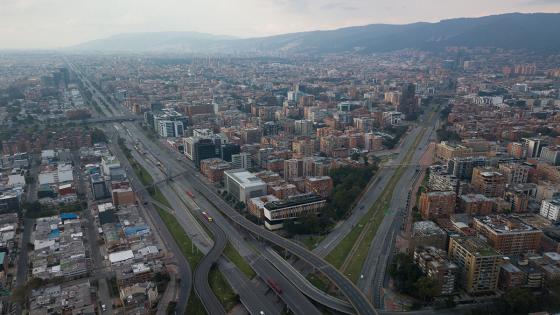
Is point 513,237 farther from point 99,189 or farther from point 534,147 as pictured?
point 99,189

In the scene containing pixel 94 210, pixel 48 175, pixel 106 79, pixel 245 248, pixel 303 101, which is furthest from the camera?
pixel 106 79

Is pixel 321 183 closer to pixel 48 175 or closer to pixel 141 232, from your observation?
pixel 141 232

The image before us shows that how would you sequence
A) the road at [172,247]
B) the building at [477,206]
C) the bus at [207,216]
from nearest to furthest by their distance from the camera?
the road at [172,247]
the building at [477,206]
the bus at [207,216]

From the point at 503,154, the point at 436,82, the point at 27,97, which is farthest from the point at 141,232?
the point at 436,82

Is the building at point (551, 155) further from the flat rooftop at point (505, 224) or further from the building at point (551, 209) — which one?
the flat rooftop at point (505, 224)

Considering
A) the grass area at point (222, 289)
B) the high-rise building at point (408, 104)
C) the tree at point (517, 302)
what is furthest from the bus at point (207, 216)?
the high-rise building at point (408, 104)
